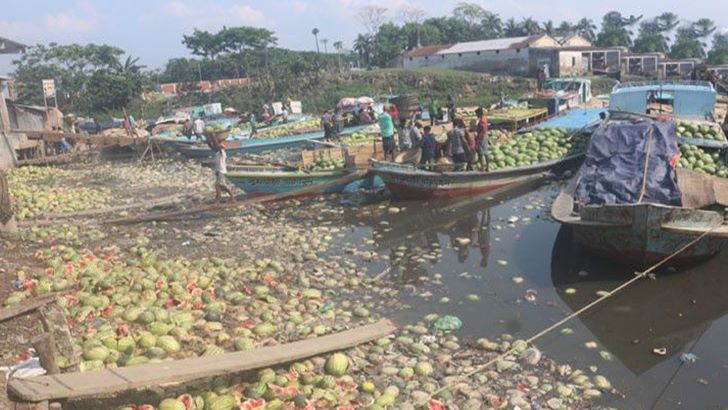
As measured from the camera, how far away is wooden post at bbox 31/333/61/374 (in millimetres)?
4062

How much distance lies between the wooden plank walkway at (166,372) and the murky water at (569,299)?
74.1 inches

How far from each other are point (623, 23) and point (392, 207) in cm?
9920

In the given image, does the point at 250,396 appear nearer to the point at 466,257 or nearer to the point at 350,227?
the point at 466,257

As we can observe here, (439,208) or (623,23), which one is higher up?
(623,23)

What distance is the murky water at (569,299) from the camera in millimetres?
6234

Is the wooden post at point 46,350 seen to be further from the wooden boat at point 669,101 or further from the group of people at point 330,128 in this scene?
the group of people at point 330,128

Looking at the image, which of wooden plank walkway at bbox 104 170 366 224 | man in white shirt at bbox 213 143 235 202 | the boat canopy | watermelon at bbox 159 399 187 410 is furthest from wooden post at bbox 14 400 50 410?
the boat canopy

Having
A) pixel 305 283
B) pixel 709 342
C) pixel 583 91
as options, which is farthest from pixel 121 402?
pixel 583 91

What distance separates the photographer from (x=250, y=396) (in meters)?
5.04

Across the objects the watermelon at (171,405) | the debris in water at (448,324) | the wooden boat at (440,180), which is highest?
the wooden boat at (440,180)

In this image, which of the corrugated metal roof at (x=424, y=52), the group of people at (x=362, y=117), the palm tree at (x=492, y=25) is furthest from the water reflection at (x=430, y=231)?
the palm tree at (x=492, y=25)

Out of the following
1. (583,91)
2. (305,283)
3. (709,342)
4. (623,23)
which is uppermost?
(623,23)

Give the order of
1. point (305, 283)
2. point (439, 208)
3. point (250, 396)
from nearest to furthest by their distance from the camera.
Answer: point (250, 396) → point (305, 283) → point (439, 208)

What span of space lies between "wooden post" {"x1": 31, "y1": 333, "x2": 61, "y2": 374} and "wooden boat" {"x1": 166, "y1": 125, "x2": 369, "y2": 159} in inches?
797
